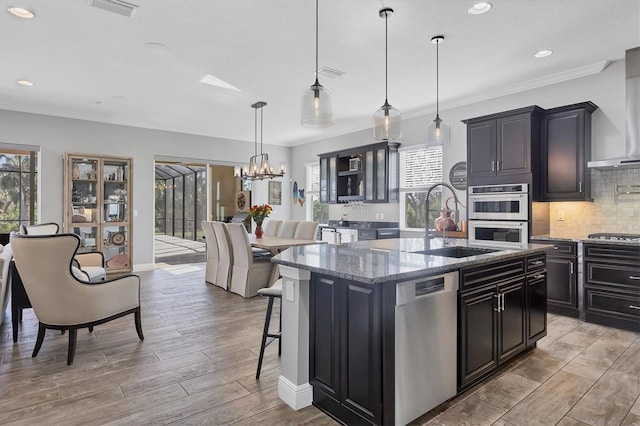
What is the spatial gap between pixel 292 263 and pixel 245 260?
9.44ft

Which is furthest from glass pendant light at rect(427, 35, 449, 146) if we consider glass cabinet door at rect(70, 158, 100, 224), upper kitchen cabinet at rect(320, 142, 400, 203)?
glass cabinet door at rect(70, 158, 100, 224)

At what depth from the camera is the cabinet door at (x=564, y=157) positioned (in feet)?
13.5

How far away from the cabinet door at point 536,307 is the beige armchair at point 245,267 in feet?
10.6

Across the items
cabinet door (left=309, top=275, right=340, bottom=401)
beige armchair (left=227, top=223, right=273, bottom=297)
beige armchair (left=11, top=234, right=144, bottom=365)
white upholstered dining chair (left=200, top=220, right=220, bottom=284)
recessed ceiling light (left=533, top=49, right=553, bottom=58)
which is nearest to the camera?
cabinet door (left=309, top=275, right=340, bottom=401)

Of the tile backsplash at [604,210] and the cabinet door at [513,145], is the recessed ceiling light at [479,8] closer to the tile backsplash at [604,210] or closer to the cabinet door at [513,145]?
the cabinet door at [513,145]

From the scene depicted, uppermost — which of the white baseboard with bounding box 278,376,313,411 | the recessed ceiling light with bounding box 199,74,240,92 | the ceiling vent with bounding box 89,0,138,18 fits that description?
the recessed ceiling light with bounding box 199,74,240,92

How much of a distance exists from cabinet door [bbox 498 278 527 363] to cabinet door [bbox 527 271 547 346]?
0.31ft

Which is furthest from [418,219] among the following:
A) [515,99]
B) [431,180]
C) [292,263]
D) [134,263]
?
[134,263]

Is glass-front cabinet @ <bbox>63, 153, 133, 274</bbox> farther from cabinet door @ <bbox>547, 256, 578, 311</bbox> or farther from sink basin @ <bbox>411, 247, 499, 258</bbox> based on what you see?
cabinet door @ <bbox>547, 256, 578, 311</bbox>

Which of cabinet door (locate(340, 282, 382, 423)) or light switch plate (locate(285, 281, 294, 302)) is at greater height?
light switch plate (locate(285, 281, 294, 302))

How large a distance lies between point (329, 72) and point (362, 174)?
284cm

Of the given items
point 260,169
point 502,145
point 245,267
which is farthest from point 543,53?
point 245,267

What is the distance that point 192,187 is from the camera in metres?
11.2

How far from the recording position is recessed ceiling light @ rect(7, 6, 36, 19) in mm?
2998
